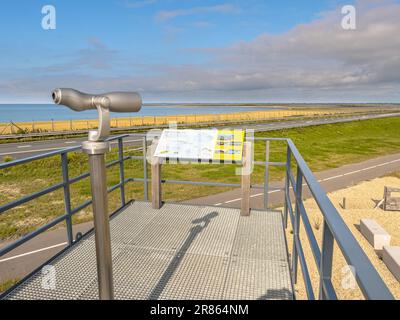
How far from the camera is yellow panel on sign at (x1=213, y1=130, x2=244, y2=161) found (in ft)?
16.8

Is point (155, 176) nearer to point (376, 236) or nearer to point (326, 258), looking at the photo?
point (326, 258)

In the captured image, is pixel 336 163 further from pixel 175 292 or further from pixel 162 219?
pixel 175 292

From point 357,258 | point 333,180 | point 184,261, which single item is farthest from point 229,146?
point 333,180

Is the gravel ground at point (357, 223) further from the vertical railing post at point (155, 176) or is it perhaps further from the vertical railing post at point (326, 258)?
the vertical railing post at point (326, 258)

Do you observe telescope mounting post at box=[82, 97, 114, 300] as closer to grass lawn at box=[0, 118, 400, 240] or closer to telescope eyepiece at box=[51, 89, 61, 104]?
telescope eyepiece at box=[51, 89, 61, 104]

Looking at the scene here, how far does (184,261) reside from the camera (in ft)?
12.6

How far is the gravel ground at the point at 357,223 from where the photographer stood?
6.64 m

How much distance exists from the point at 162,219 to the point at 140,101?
11.8ft

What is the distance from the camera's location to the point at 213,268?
12.1 feet

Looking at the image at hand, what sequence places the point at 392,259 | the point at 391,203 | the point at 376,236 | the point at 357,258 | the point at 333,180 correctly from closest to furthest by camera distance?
the point at 357,258 < the point at 392,259 < the point at 376,236 < the point at 391,203 < the point at 333,180

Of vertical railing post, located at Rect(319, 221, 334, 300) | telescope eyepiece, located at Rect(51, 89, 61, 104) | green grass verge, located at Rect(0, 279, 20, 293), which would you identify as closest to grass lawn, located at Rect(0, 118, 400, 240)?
green grass verge, located at Rect(0, 279, 20, 293)

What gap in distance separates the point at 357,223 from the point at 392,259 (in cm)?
304
